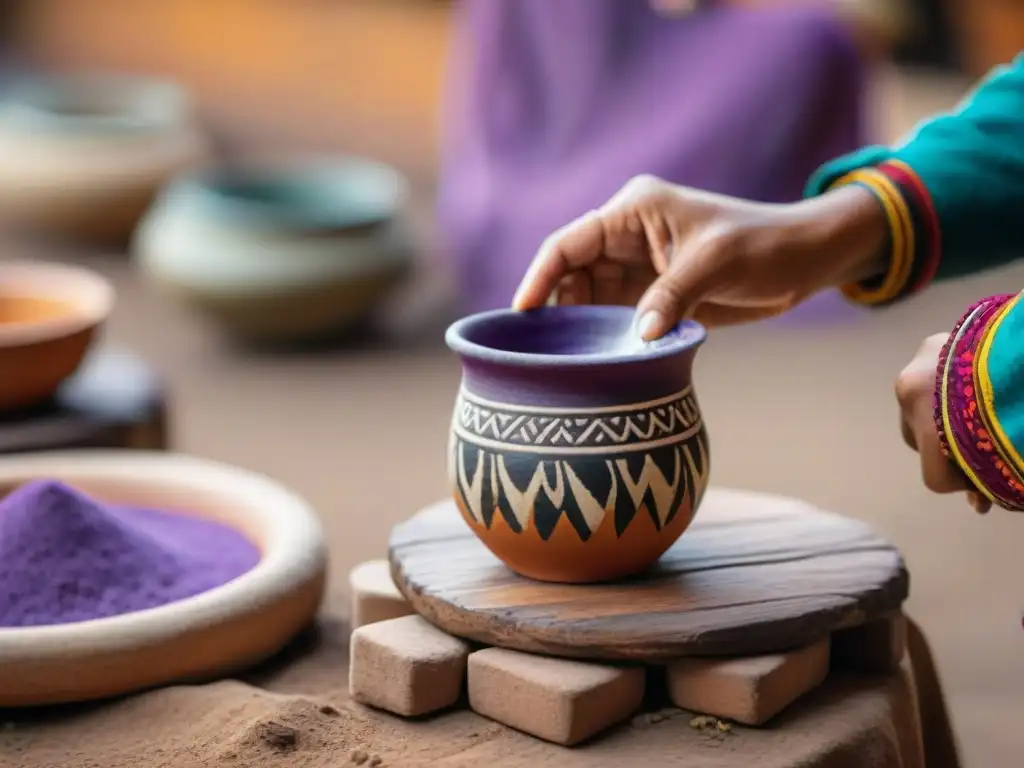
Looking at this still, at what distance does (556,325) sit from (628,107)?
2.75 metres

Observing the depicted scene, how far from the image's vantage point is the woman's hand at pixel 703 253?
1.50 m

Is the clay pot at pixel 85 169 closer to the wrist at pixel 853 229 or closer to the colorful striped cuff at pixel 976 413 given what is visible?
the wrist at pixel 853 229

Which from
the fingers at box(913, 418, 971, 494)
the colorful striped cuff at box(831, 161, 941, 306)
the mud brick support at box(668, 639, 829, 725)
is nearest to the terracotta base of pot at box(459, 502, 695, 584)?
the mud brick support at box(668, 639, 829, 725)

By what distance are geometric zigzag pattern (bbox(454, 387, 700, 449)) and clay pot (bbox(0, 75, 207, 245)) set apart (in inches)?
144

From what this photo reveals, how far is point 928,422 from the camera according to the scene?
1.37 metres

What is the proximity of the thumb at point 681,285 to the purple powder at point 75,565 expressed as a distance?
1.78 ft

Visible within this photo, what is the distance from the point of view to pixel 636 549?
4.47 ft

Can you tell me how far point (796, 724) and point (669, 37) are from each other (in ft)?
10.4

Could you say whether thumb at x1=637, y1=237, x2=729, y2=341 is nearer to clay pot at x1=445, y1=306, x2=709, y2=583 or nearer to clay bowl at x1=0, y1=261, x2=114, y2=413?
clay pot at x1=445, y1=306, x2=709, y2=583

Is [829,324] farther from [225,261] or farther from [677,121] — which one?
[225,261]

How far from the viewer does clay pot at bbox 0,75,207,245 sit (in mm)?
4699

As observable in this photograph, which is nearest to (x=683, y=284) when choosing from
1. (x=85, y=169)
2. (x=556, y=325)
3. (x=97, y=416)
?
(x=556, y=325)

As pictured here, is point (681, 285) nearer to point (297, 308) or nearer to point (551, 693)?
point (551, 693)

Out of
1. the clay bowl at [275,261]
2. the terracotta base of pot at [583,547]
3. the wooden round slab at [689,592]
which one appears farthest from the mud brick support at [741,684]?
the clay bowl at [275,261]
